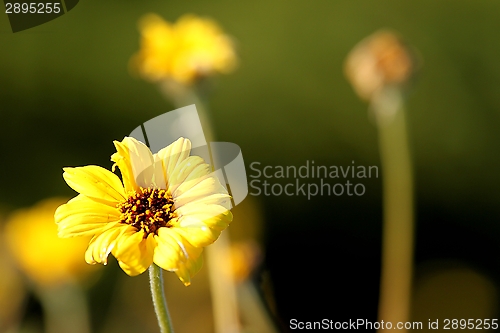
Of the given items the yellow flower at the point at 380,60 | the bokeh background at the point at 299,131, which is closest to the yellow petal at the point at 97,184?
the bokeh background at the point at 299,131

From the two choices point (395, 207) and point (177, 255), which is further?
point (395, 207)

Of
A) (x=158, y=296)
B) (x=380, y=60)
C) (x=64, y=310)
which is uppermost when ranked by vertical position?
(x=380, y=60)

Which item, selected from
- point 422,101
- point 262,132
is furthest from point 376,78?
point 262,132

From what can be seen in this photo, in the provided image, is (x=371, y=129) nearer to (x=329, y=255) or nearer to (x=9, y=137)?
(x=329, y=255)

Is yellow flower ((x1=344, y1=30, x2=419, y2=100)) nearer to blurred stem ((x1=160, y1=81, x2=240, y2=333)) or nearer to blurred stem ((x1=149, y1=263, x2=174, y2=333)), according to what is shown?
blurred stem ((x1=160, y1=81, x2=240, y2=333))

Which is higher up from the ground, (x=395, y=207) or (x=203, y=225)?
(x=203, y=225)

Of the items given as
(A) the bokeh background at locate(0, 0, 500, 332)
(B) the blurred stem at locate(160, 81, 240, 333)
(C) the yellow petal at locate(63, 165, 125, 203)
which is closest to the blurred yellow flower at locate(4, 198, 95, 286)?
(A) the bokeh background at locate(0, 0, 500, 332)

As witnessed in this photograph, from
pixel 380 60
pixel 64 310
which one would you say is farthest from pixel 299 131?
pixel 64 310

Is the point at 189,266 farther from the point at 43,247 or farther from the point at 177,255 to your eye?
the point at 43,247
